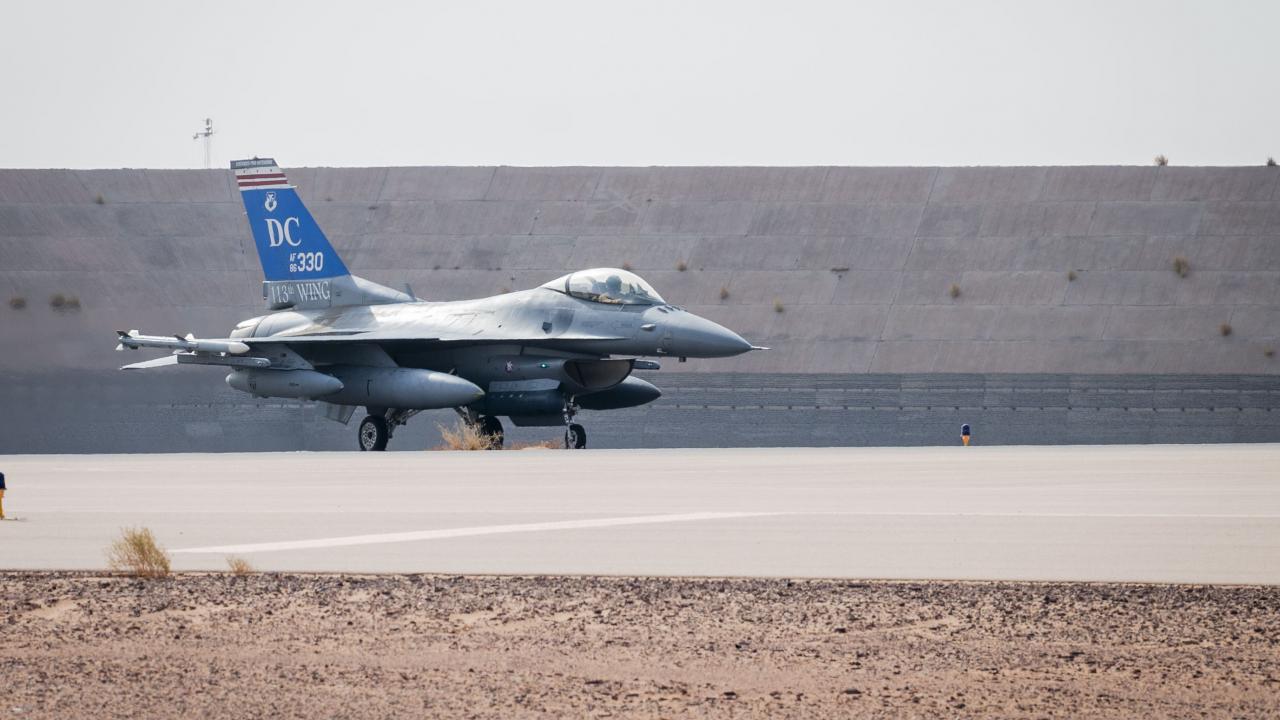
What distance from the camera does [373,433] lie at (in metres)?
29.3

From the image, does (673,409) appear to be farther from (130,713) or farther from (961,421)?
(130,713)

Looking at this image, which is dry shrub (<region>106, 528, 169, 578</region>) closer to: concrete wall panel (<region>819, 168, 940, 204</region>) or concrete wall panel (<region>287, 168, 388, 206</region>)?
concrete wall panel (<region>819, 168, 940, 204</region>)

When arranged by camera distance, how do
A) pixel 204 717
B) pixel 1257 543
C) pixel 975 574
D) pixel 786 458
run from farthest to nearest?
pixel 786 458 < pixel 1257 543 < pixel 975 574 < pixel 204 717

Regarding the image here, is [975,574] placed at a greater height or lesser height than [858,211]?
lesser

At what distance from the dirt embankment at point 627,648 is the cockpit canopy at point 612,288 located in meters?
18.6

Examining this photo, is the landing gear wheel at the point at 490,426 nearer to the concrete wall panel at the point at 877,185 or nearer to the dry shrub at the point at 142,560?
the concrete wall panel at the point at 877,185

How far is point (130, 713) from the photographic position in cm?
617

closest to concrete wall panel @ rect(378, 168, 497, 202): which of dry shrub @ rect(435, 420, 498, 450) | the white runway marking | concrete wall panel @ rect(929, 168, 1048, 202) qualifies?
concrete wall panel @ rect(929, 168, 1048, 202)

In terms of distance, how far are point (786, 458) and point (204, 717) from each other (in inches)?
679

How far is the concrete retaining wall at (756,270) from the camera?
36656mm

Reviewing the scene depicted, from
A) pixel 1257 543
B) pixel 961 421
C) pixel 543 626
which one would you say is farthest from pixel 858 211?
pixel 543 626

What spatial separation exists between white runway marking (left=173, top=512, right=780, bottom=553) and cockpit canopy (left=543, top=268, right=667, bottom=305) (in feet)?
48.7

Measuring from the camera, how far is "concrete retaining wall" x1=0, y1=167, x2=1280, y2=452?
1443 inches

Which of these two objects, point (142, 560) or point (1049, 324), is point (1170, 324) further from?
point (142, 560)
